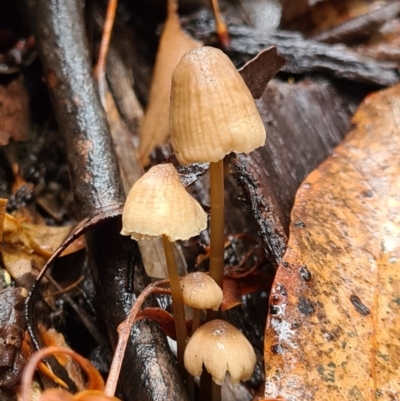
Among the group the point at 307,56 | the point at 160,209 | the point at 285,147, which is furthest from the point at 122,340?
the point at 307,56

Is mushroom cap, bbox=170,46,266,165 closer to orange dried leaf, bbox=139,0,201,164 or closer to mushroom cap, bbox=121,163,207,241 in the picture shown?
mushroom cap, bbox=121,163,207,241

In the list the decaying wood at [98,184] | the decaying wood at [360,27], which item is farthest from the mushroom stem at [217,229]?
the decaying wood at [360,27]

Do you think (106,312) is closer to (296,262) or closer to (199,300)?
(199,300)

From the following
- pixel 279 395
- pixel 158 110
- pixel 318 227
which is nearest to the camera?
pixel 279 395

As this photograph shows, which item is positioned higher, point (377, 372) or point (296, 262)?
point (296, 262)

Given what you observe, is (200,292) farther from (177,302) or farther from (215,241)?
(215,241)

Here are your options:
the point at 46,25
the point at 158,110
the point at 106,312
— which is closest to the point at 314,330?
the point at 106,312

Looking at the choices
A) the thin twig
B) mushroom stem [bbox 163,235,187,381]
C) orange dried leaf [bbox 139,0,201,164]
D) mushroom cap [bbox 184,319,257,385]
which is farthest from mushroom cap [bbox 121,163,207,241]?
the thin twig
